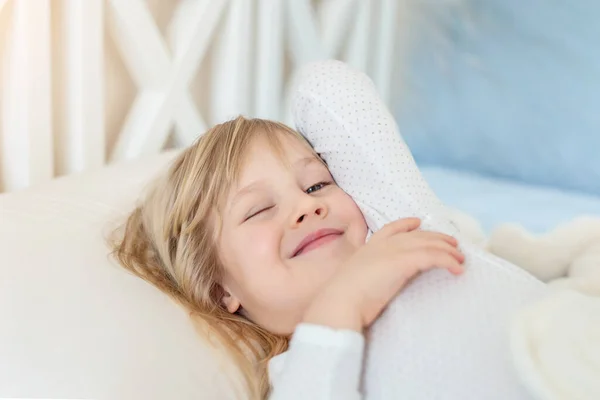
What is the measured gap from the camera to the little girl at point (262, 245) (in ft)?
2.14

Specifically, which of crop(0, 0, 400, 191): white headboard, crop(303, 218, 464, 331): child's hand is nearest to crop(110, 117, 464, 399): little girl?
crop(303, 218, 464, 331): child's hand

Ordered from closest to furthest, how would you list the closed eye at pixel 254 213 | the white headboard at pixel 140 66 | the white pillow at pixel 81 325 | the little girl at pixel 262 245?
the white pillow at pixel 81 325
the little girl at pixel 262 245
the closed eye at pixel 254 213
the white headboard at pixel 140 66

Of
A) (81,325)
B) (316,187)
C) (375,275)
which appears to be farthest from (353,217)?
(81,325)

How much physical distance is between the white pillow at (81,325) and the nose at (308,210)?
165mm

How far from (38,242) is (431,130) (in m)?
0.98

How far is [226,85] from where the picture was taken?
1.23 metres

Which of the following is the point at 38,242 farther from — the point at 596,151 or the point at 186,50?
the point at 596,151

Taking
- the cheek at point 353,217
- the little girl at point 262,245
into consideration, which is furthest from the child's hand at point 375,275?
the cheek at point 353,217

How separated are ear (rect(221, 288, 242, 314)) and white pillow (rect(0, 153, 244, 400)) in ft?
0.36

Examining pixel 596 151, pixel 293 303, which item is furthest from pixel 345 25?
pixel 293 303

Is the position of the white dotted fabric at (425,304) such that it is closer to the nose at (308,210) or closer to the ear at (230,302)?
the nose at (308,210)

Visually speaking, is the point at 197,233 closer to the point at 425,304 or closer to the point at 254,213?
the point at 254,213

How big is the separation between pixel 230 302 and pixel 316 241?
13cm

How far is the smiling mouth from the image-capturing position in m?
0.74
